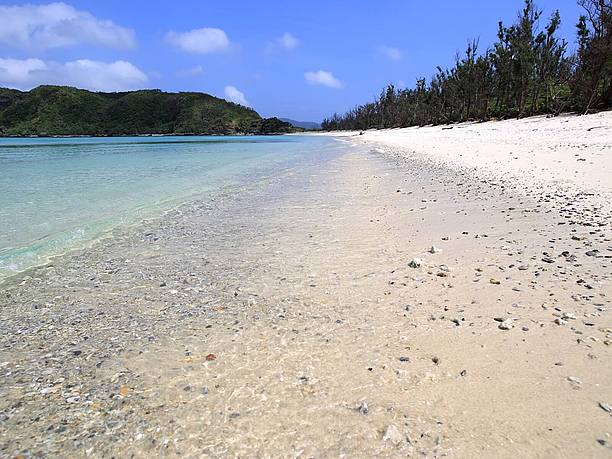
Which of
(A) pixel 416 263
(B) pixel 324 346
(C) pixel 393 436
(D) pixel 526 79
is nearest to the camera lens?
(C) pixel 393 436

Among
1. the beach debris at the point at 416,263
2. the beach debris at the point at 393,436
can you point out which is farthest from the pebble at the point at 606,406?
the beach debris at the point at 416,263

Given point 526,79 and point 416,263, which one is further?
point 526,79

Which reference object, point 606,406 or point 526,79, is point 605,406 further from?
point 526,79

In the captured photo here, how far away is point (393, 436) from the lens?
6.63 ft

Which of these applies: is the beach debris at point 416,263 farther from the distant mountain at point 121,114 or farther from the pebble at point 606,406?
the distant mountain at point 121,114

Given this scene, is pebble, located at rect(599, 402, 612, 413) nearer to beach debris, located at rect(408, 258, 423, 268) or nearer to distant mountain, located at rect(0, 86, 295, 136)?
beach debris, located at rect(408, 258, 423, 268)

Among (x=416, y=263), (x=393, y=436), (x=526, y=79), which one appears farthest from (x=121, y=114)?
(x=393, y=436)

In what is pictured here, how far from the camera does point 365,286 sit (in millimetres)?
4035

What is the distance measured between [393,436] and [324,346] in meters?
1.01

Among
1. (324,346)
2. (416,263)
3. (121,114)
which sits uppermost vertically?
(121,114)

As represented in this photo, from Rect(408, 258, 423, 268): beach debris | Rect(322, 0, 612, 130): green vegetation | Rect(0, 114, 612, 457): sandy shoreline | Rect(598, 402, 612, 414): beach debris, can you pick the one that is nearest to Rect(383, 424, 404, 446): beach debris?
Rect(0, 114, 612, 457): sandy shoreline

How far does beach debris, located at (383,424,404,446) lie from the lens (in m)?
1.99

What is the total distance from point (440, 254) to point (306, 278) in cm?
170

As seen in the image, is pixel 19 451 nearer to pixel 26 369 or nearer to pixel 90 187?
pixel 26 369
